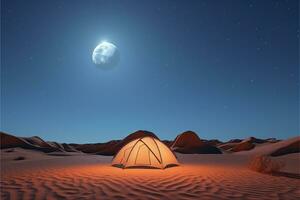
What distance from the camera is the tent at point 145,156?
12945 mm

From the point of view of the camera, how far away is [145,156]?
13.2m

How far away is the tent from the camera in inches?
510

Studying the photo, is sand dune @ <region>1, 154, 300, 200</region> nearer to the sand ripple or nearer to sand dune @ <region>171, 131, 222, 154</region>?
the sand ripple

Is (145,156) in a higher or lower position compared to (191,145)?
lower

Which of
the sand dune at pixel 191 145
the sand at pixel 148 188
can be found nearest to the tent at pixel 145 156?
the sand at pixel 148 188

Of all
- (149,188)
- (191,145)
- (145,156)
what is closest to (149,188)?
(149,188)

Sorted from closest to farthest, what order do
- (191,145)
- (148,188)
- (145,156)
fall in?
(148,188) → (145,156) → (191,145)

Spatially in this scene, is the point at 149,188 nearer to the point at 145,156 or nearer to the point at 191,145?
the point at 145,156

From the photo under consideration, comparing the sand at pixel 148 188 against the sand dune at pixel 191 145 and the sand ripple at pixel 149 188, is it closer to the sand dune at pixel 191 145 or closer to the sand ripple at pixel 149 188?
the sand ripple at pixel 149 188

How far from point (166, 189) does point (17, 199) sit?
12.2 feet

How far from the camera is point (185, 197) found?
→ 275 inches

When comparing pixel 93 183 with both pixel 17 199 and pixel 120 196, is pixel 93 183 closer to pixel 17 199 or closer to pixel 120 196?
pixel 120 196

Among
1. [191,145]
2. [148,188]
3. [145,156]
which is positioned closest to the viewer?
[148,188]

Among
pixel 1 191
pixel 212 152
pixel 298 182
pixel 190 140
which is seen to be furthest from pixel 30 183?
pixel 190 140
